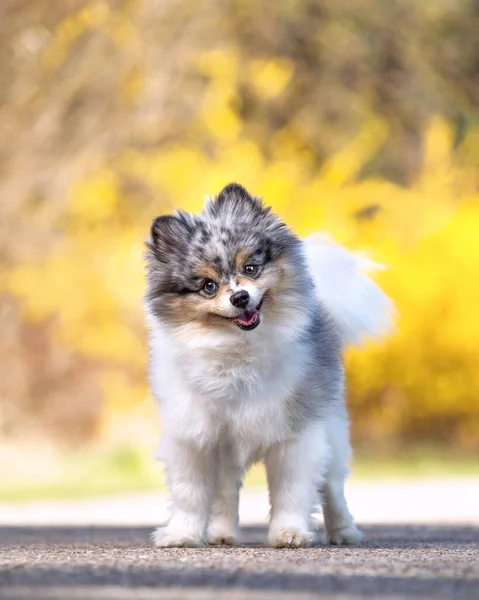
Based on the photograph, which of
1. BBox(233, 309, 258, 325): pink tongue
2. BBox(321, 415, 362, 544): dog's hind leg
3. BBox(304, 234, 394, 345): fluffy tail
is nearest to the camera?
BBox(233, 309, 258, 325): pink tongue

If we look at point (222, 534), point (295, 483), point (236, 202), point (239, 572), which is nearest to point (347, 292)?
point (236, 202)

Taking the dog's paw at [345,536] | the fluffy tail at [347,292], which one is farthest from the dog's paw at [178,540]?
the fluffy tail at [347,292]

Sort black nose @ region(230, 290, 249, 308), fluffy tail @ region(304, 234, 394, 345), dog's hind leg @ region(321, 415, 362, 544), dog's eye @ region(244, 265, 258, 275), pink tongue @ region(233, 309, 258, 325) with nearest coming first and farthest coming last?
black nose @ region(230, 290, 249, 308) → pink tongue @ region(233, 309, 258, 325) → dog's eye @ region(244, 265, 258, 275) → dog's hind leg @ region(321, 415, 362, 544) → fluffy tail @ region(304, 234, 394, 345)

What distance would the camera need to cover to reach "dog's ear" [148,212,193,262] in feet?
20.7

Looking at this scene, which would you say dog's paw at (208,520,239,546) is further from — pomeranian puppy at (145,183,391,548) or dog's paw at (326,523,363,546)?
dog's paw at (326,523,363,546)

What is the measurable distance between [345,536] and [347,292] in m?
1.38

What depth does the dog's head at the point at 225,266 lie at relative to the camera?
6.02 metres

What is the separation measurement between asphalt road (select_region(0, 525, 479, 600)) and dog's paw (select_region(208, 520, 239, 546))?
319 mm

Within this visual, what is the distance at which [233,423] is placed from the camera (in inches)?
242

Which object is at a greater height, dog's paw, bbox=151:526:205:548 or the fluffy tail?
the fluffy tail

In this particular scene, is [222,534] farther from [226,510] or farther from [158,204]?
[158,204]

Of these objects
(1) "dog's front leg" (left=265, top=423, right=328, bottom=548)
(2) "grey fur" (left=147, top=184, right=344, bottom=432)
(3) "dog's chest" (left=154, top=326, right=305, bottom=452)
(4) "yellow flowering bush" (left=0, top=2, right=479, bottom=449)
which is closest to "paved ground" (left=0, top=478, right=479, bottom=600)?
(1) "dog's front leg" (left=265, top=423, right=328, bottom=548)

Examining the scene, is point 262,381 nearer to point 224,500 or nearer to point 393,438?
point 224,500

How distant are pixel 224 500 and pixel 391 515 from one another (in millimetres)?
4064
